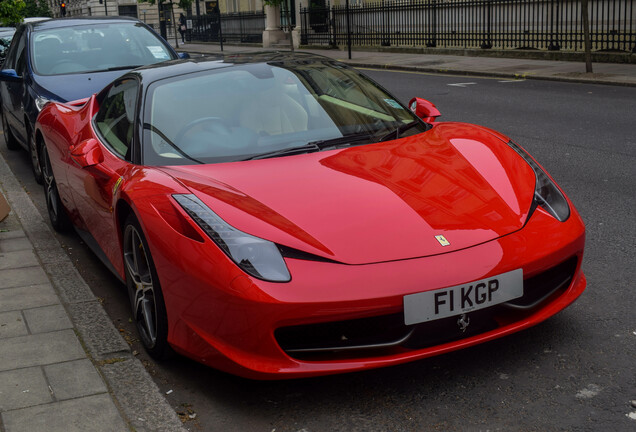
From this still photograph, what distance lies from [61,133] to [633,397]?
4228 mm

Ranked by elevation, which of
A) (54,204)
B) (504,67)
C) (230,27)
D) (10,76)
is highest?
(230,27)

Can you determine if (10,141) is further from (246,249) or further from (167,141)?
(246,249)

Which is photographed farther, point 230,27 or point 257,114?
point 230,27

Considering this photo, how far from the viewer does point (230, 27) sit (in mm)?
47312

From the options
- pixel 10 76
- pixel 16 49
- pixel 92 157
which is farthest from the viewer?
pixel 16 49


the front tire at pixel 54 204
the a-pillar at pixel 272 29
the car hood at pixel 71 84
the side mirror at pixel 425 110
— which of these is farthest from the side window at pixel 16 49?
the a-pillar at pixel 272 29

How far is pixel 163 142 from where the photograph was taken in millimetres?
4184

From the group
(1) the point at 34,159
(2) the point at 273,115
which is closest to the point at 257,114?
(2) the point at 273,115

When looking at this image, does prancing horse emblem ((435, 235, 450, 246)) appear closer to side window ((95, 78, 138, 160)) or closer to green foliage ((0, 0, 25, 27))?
side window ((95, 78, 138, 160))

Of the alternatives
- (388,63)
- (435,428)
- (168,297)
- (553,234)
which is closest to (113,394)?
(168,297)

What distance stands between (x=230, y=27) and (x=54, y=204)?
42632 millimetres

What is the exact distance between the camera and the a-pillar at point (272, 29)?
4006cm

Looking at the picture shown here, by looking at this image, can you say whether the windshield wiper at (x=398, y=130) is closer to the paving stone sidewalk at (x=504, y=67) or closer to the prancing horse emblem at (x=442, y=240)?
the prancing horse emblem at (x=442, y=240)

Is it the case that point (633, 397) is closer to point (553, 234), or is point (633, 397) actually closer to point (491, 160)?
point (553, 234)
